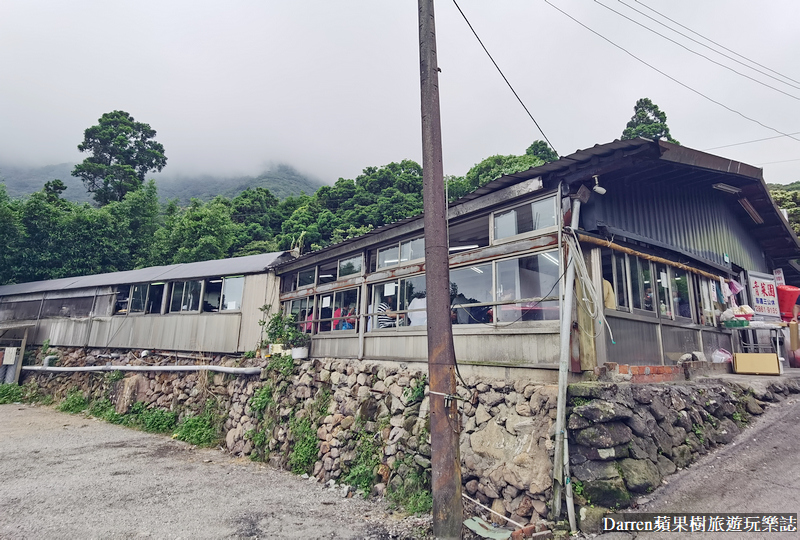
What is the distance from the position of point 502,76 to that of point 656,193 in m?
4.46

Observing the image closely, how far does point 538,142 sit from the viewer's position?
33.2 m

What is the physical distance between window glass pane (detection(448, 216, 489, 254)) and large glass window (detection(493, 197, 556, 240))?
45cm

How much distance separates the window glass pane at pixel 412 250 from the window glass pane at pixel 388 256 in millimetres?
191

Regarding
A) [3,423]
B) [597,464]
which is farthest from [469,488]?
[3,423]

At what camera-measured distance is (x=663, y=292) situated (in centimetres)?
835

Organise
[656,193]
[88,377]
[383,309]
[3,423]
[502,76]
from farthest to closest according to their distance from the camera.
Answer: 1. [88,377]
2. [3,423]
3. [383,309]
4. [656,193]
5. [502,76]

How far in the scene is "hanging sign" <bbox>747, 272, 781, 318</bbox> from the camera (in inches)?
477

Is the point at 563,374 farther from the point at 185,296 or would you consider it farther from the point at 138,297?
the point at 138,297

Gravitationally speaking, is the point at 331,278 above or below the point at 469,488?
above

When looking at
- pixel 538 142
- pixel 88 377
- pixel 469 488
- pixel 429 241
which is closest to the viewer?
pixel 429 241

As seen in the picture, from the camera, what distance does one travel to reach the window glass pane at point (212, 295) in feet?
52.8

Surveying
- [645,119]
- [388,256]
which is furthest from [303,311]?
[645,119]

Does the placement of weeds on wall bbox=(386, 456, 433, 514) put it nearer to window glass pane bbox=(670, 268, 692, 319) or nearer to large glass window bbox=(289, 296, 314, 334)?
window glass pane bbox=(670, 268, 692, 319)

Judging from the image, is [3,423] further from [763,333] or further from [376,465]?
[763,333]
